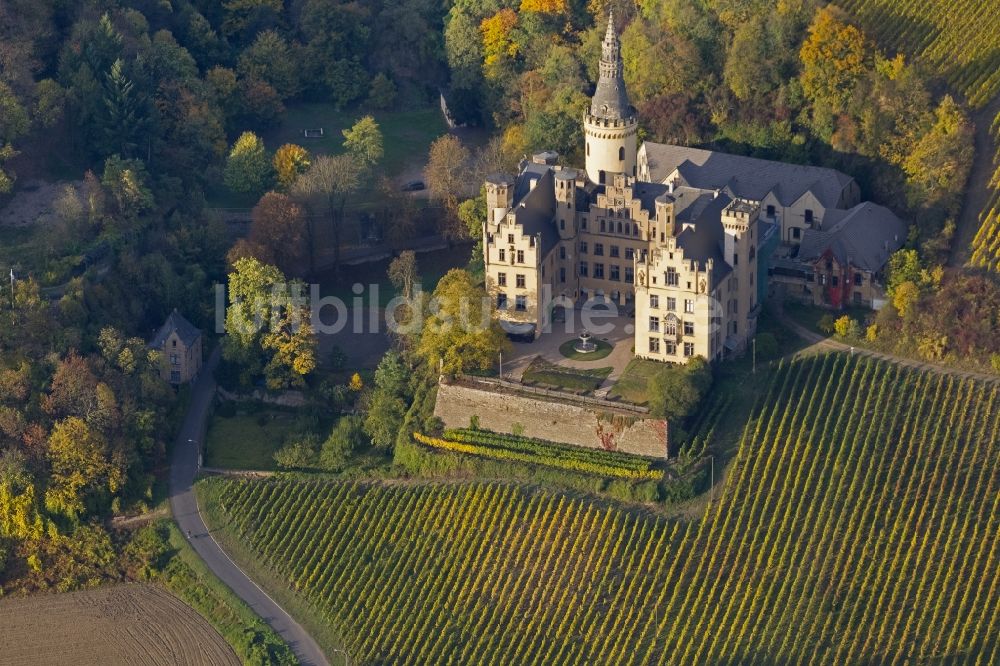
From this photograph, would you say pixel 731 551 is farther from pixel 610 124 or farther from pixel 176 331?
pixel 176 331

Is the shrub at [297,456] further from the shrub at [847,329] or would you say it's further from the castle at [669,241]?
the shrub at [847,329]

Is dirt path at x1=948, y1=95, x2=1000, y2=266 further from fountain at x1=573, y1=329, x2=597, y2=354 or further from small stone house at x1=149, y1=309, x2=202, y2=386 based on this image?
small stone house at x1=149, y1=309, x2=202, y2=386

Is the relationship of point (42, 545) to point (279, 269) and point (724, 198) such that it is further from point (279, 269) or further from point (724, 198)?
point (724, 198)

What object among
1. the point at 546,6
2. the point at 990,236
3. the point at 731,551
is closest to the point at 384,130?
the point at 546,6

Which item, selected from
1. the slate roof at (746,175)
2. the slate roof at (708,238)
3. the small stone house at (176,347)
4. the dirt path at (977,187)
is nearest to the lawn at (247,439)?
the small stone house at (176,347)

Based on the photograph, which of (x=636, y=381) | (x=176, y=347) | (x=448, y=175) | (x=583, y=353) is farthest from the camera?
(x=448, y=175)

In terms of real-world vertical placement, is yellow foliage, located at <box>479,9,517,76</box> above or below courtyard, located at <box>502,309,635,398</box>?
above

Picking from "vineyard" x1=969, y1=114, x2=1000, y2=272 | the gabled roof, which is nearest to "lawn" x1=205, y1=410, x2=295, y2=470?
the gabled roof
